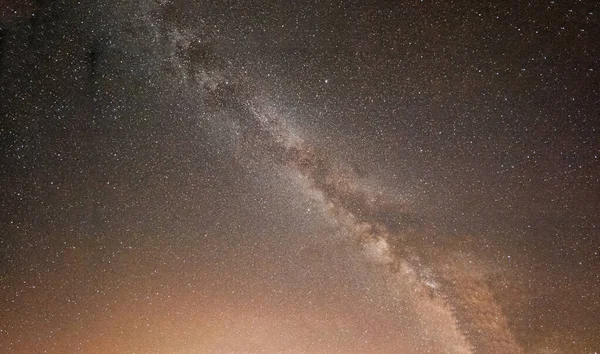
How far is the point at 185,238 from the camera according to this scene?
2.43 metres

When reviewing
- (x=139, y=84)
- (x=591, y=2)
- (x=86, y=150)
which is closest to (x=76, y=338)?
(x=86, y=150)

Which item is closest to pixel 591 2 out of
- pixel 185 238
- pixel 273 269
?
pixel 273 269

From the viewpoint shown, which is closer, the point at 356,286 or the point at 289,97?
the point at 289,97

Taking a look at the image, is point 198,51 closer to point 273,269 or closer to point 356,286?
point 273,269

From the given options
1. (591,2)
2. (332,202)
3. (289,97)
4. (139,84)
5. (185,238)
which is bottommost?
(185,238)

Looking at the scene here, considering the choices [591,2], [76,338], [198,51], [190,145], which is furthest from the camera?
[76,338]

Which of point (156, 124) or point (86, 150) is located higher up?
point (156, 124)

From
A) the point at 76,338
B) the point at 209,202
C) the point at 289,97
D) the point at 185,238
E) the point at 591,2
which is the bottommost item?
the point at 76,338

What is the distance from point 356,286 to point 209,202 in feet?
3.91

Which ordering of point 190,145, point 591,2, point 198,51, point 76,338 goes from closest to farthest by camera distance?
1. point 591,2
2. point 198,51
3. point 190,145
4. point 76,338

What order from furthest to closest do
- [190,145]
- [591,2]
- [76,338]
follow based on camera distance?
[76,338] < [190,145] < [591,2]

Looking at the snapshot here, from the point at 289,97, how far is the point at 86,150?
1.43m

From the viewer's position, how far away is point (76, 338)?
8.48ft

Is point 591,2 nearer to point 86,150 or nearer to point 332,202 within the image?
point 332,202
